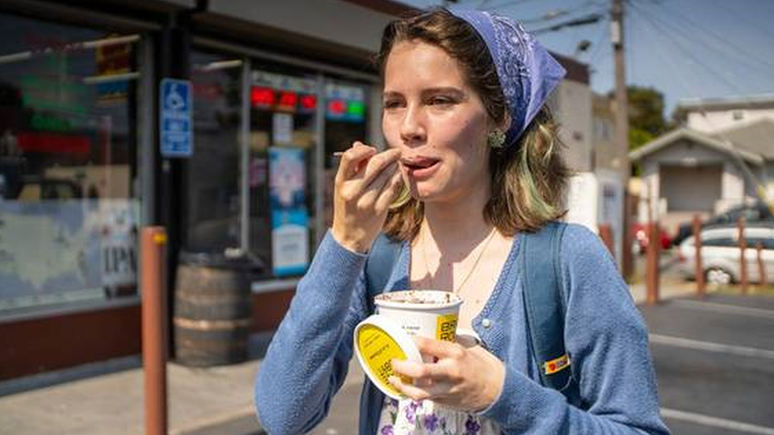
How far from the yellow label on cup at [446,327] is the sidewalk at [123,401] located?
13.9 feet

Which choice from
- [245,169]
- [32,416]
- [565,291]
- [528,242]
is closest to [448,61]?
[528,242]

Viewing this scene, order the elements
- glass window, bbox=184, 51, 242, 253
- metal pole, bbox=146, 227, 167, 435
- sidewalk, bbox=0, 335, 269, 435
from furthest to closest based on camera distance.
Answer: glass window, bbox=184, 51, 242, 253
sidewalk, bbox=0, 335, 269, 435
metal pole, bbox=146, 227, 167, 435

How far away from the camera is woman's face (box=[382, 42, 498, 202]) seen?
5.00ft

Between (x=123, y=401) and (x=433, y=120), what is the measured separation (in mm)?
5077

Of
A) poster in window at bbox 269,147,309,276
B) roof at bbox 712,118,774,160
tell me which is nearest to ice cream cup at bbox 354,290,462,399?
poster in window at bbox 269,147,309,276

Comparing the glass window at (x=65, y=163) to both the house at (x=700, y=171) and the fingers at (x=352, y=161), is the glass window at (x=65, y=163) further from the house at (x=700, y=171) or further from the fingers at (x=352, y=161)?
the house at (x=700, y=171)

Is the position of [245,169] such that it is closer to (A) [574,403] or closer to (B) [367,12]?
(B) [367,12]

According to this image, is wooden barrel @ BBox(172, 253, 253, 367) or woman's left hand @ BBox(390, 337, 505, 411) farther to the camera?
wooden barrel @ BBox(172, 253, 253, 367)

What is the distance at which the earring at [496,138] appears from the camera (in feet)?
5.27

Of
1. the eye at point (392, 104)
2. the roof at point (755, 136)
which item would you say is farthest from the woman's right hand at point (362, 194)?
the roof at point (755, 136)

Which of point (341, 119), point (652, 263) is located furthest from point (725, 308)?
point (341, 119)

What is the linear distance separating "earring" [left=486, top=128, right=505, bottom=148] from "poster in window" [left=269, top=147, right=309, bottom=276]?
7331mm

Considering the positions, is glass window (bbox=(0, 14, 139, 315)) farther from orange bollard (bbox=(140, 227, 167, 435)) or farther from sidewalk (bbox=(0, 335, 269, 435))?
orange bollard (bbox=(140, 227, 167, 435))

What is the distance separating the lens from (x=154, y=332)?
163 inches
